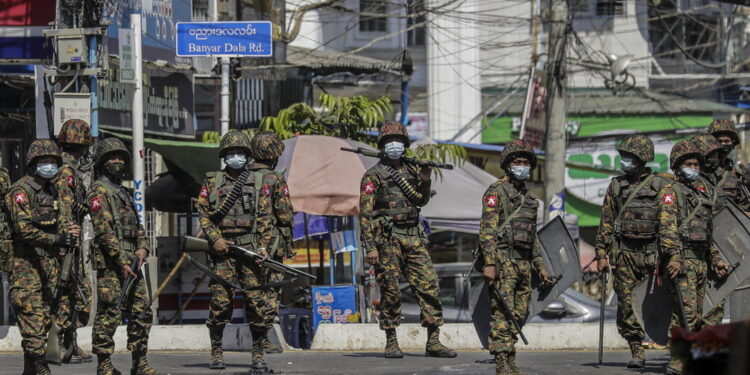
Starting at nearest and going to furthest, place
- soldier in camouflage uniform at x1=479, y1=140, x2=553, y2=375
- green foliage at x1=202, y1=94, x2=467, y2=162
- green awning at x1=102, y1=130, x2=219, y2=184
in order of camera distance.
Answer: soldier in camouflage uniform at x1=479, y1=140, x2=553, y2=375 < green awning at x1=102, y1=130, x2=219, y2=184 < green foliage at x1=202, y1=94, x2=467, y2=162

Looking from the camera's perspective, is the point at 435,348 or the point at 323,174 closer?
the point at 435,348

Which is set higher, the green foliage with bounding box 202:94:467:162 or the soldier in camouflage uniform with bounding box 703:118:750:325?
the green foliage with bounding box 202:94:467:162

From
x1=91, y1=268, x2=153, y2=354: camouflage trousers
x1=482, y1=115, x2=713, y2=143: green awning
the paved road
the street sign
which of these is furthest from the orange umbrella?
x1=482, y1=115, x2=713, y2=143: green awning

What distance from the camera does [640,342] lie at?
11086 mm

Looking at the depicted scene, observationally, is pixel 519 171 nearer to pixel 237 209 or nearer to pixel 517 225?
pixel 517 225

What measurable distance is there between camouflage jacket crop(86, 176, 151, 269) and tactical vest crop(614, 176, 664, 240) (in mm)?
3890

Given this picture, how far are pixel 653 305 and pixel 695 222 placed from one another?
0.79m

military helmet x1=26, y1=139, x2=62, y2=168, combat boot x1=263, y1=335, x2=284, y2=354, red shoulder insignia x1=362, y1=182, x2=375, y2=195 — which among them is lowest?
combat boot x1=263, y1=335, x2=284, y2=354

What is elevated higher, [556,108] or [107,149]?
[556,108]

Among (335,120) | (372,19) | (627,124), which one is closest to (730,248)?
(335,120)

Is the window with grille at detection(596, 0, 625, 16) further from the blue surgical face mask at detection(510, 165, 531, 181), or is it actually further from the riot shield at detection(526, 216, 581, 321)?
the blue surgical face mask at detection(510, 165, 531, 181)

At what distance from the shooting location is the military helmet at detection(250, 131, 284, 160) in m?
11.1

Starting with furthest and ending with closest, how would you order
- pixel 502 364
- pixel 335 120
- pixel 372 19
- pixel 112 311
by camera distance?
pixel 372 19, pixel 335 120, pixel 502 364, pixel 112 311

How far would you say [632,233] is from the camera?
11039mm
